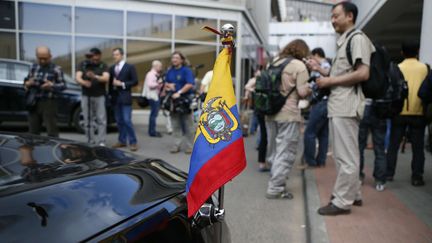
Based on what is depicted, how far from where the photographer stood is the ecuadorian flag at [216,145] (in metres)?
1.92

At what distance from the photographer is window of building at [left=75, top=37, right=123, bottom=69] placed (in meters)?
11.6

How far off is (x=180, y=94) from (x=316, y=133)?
2435mm

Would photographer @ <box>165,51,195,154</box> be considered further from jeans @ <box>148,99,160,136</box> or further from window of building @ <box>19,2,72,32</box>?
window of building @ <box>19,2,72,32</box>

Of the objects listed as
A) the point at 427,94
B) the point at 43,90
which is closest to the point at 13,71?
the point at 43,90

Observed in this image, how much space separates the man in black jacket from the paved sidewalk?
3.47m

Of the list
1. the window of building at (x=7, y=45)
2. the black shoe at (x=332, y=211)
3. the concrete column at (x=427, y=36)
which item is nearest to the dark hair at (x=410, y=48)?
the concrete column at (x=427, y=36)

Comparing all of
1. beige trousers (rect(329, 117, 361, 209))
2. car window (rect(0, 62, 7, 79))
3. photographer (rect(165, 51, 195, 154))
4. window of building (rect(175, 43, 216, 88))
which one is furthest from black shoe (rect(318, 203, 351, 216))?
window of building (rect(175, 43, 216, 88))

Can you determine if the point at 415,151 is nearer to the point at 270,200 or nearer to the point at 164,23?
the point at 270,200

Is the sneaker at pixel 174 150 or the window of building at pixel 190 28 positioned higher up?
the window of building at pixel 190 28

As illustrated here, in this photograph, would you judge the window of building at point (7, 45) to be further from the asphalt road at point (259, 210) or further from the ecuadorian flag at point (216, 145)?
the ecuadorian flag at point (216, 145)

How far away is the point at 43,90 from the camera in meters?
6.38

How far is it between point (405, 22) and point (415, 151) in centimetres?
1065

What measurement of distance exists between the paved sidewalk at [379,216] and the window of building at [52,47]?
8.58m

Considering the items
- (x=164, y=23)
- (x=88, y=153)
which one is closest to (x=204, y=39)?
(x=164, y=23)
